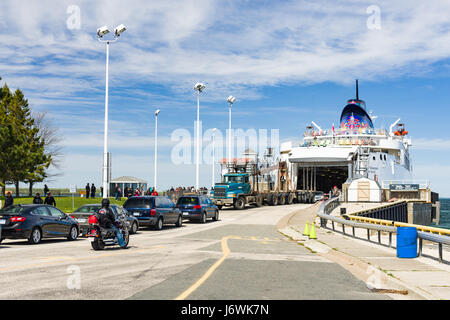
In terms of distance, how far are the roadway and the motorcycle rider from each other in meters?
0.46

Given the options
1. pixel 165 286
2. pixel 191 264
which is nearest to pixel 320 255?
pixel 191 264

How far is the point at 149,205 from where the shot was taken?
82.6 ft

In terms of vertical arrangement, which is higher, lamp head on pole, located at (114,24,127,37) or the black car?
lamp head on pole, located at (114,24,127,37)

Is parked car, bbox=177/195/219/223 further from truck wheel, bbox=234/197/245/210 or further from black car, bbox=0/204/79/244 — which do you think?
truck wheel, bbox=234/197/245/210

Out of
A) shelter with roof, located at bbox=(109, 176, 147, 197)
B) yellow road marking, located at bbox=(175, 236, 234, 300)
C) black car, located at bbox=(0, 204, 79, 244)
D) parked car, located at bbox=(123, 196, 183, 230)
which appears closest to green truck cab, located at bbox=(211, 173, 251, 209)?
parked car, located at bbox=(123, 196, 183, 230)

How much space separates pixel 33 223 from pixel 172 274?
8788 millimetres

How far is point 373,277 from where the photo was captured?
10.4 metres

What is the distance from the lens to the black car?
671 inches

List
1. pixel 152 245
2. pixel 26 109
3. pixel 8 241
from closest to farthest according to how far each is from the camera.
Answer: pixel 152 245 → pixel 8 241 → pixel 26 109

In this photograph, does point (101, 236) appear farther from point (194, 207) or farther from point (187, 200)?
point (187, 200)

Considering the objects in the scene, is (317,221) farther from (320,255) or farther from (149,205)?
(320,255)

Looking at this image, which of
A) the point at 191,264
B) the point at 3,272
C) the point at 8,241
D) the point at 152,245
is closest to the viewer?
the point at 3,272

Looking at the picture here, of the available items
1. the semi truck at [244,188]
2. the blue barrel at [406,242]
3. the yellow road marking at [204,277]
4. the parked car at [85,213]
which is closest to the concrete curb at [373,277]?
the blue barrel at [406,242]

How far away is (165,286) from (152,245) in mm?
8588
